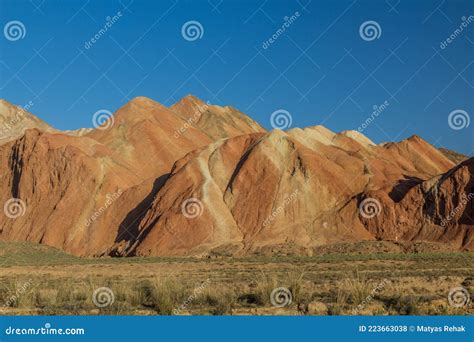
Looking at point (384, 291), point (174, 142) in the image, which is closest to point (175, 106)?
point (174, 142)

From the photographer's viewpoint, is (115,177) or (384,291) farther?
(115,177)

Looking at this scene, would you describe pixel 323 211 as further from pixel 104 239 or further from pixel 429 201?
pixel 104 239

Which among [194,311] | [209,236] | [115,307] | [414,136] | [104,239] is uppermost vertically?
[414,136]

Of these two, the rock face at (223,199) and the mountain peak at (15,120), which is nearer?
the rock face at (223,199)

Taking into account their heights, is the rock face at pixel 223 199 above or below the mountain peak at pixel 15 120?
above

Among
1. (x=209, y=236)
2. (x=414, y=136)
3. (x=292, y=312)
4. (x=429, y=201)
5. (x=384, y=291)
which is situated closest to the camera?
(x=292, y=312)

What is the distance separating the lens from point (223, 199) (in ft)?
204

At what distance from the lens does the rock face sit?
56.9 meters

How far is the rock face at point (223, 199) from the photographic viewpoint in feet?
187

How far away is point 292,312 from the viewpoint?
14.5 meters

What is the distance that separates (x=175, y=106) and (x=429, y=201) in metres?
65.3

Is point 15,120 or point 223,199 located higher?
point 223,199

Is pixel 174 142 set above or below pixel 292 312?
below

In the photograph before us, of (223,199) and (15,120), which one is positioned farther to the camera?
(15,120)
